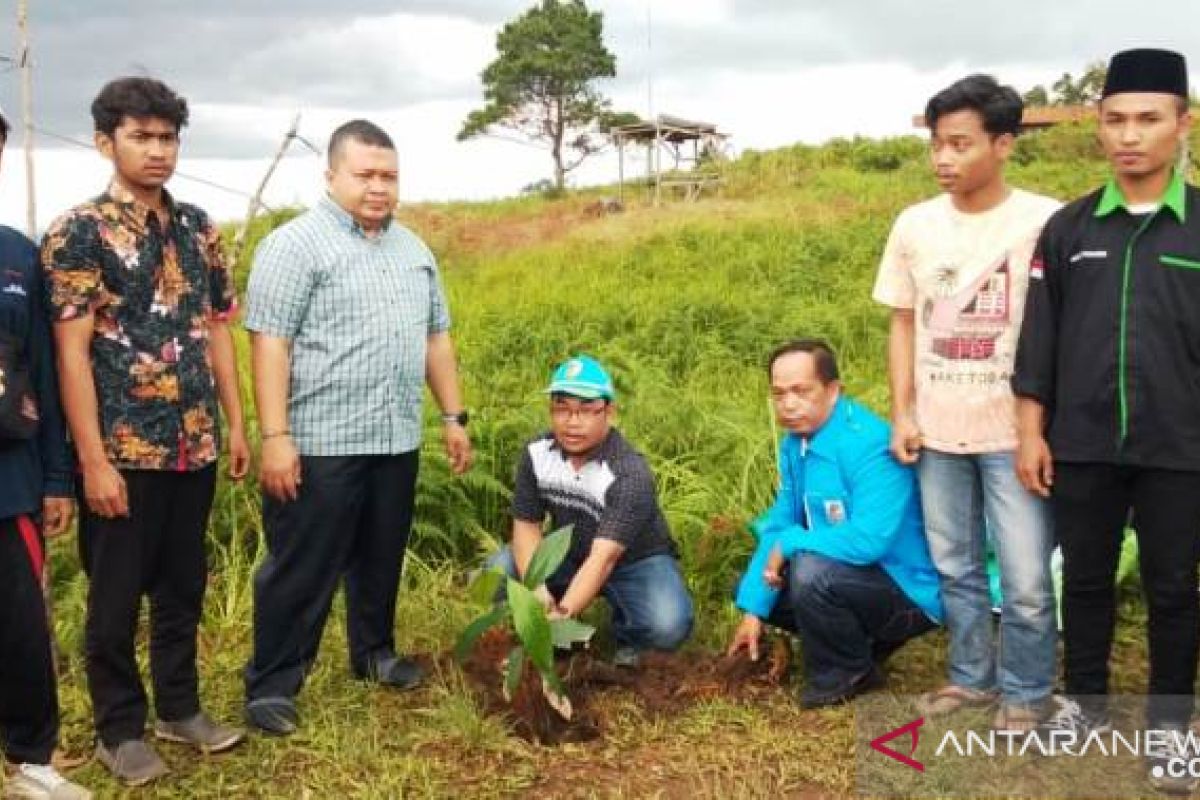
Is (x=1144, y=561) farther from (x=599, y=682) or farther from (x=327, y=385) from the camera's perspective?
(x=327, y=385)

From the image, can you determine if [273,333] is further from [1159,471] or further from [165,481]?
[1159,471]

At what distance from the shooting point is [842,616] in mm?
3205

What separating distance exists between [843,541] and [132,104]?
2162mm

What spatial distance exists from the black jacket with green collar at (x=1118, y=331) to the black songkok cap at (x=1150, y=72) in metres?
0.22

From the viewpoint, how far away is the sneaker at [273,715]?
10.2 feet

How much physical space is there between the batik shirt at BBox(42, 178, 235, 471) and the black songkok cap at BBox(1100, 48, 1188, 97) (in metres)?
2.28

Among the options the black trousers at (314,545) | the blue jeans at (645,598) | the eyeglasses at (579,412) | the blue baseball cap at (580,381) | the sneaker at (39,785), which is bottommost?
the sneaker at (39,785)

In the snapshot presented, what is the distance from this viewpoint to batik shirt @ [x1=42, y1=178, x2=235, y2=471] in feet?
8.60

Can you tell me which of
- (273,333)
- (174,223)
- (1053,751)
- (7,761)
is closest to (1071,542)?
(1053,751)

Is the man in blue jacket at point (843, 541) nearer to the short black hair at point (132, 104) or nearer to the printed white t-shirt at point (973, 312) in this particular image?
the printed white t-shirt at point (973, 312)

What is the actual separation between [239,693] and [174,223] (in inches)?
57.1

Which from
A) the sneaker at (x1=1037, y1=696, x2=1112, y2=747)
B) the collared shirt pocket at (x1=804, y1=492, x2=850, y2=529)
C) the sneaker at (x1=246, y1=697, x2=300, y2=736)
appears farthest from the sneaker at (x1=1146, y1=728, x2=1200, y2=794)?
the sneaker at (x1=246, y1=697, x2=300, y2=736)

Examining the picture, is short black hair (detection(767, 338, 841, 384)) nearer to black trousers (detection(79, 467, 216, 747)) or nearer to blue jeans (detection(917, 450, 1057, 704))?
blue jeans (detection(917, 450, 1057, 704))

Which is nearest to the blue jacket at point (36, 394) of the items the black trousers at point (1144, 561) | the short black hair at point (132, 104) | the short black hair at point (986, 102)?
the short black hair at point (132, 104)
